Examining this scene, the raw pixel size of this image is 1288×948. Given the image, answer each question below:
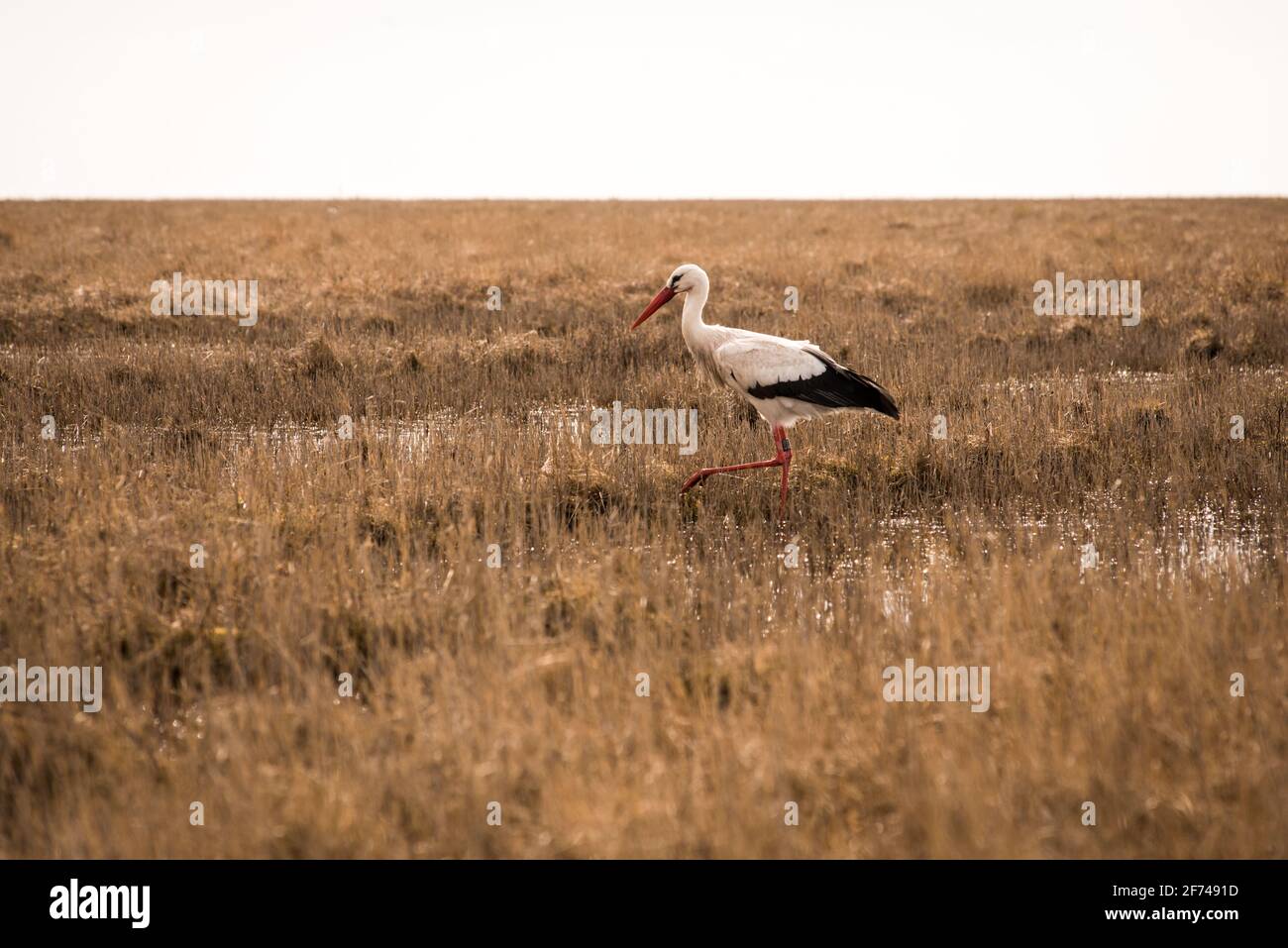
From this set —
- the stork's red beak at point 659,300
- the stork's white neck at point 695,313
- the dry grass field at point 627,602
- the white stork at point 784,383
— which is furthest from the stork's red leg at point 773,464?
the stork's red beak at point 659,300

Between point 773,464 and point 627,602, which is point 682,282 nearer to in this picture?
point 773,464

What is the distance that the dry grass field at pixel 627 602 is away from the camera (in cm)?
364

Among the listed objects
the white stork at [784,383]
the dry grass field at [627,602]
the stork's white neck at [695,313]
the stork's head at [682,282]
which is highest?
the stork's head at [682,282]

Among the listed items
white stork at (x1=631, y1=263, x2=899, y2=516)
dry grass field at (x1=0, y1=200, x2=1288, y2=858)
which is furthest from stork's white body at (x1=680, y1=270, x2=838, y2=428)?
dry grass field at (x1=0, y1=200, x2=1288, y2=858)

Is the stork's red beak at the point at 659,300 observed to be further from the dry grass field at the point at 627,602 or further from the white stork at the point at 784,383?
the dry grass field at the point at 627,602

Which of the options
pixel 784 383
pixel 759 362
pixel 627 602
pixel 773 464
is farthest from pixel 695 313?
pixel 627 602

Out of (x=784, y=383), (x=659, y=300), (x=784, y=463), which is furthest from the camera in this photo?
(x=659, y=300)

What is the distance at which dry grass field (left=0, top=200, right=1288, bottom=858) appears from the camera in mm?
3641

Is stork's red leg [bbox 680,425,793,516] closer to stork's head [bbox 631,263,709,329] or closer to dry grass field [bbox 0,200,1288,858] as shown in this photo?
dry grass field [bbox 0,200,1288,858]

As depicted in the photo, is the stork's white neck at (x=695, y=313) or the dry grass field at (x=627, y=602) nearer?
the dry grass field at (x=627, y=602)

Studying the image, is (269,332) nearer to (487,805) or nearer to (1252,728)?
(487,805)

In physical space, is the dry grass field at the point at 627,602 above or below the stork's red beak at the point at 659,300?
below

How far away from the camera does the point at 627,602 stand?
5469 millimetres

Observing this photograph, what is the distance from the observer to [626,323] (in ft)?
51.0
